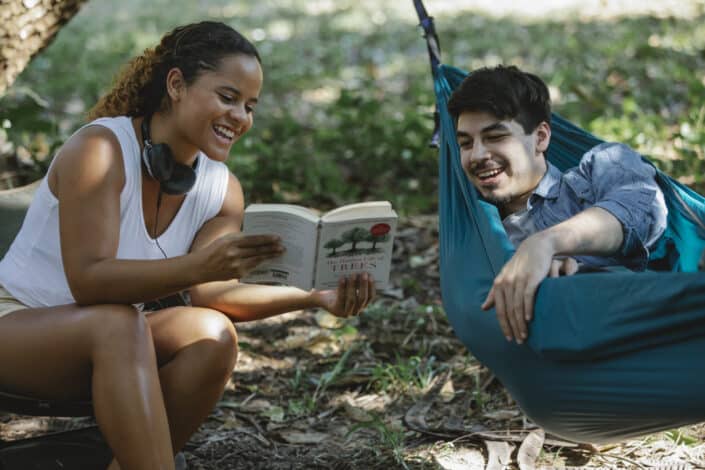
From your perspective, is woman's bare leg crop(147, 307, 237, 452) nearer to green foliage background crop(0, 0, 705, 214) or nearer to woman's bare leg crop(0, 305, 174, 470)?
woman's bare leg crop(0, 305, 174, 470)

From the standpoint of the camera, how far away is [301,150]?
4633 mm

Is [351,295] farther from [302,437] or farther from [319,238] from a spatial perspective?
[302,437]

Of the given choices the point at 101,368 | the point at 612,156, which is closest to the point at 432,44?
the point at 612,156

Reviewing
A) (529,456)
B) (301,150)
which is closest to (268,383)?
(529,456)

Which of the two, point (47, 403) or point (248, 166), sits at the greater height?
point (248, 166)

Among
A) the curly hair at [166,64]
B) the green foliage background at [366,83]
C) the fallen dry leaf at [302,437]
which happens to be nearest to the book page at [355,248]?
the curly hair at [166,64]

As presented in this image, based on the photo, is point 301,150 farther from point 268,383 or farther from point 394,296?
point 268,383

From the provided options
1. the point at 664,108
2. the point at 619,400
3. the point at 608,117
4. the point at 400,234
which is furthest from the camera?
the point at 664,108

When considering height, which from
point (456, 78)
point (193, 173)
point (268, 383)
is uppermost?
point (456, 78)

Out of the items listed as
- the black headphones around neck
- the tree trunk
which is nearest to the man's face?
the black headphones around neck

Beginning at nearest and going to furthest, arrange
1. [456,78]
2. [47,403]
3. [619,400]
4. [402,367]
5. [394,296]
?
[619,400] → [47,403] → [456,78] → [402,367] → [394,296]

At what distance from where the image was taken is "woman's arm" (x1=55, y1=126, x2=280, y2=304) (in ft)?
6.22

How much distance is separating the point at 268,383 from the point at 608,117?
243 centimetres

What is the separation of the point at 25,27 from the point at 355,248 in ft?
5.76
